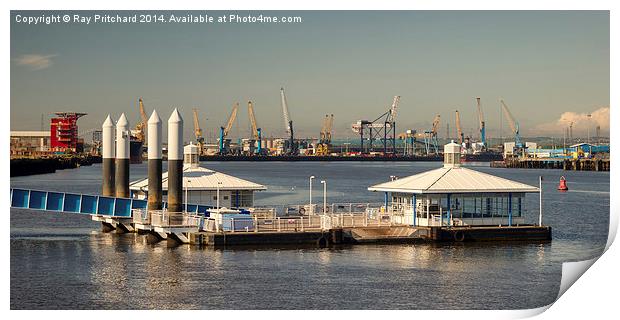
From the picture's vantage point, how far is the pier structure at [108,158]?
7362 centimetres

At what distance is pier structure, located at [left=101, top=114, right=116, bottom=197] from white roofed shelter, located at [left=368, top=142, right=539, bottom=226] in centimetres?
1884

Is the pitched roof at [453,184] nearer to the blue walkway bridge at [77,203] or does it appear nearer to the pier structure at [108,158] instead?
the blue walkway bridge at [77,203]

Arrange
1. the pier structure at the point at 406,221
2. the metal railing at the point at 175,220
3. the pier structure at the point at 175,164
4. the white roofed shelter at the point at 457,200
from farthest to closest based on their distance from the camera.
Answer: the white roofed shelter at the point at 457,200
the pier structure at the point at 175,164
the metal railing at the point at 175,220
the pier structure at the point at 406,221

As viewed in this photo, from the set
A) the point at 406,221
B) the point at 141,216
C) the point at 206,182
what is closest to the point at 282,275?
the point at 406,221

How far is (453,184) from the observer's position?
215 ft

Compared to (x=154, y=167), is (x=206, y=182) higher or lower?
lower

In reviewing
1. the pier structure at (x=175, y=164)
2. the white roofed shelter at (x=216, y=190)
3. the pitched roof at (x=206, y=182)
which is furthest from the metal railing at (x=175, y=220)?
the white roofed shelter at (x=216, y=190)

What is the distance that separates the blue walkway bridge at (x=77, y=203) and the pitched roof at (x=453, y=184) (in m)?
11.8

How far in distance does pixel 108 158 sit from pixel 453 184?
23068 millimetres

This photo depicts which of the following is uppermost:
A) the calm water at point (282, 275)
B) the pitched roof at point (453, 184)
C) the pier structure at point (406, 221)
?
the pitched roof at point (453, 184)

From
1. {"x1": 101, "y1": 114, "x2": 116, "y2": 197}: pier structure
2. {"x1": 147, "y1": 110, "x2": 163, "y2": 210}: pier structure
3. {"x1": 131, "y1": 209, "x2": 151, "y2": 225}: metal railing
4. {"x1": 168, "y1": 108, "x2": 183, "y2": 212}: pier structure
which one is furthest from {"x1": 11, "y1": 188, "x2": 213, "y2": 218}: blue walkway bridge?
{"x1": 101, "y1": 114, "x2": 116, "y2": 197}: pier structure

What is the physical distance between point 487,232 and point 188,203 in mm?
18747

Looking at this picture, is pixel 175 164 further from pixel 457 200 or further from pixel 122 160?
pixel 457 200
